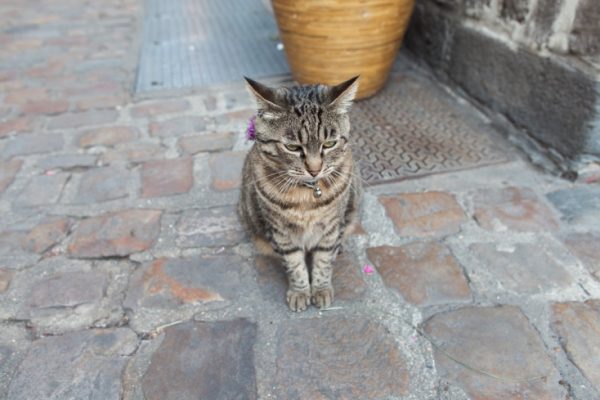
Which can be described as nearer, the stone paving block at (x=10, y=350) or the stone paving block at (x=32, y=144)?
the stone paving block at (x=10, y=350)

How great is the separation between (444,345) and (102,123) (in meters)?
2.66

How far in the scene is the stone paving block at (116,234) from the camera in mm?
2057

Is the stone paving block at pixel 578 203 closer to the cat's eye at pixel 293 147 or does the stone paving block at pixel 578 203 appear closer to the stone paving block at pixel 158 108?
the cat's eye at pixel 293 147

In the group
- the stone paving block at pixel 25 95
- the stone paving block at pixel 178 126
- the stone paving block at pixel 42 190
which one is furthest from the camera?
the stone paving block at pixel 25 95

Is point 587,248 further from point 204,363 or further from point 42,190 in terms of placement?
point 42,190

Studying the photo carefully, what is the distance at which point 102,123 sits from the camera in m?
3.06

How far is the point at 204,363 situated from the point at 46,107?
104 inches

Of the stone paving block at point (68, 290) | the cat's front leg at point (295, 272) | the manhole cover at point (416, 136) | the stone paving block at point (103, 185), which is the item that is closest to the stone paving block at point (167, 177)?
the stone paving block at point (103, 185)

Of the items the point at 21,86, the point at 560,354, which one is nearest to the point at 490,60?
the point at 560,354

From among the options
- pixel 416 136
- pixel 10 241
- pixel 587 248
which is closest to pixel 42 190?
pixel 10 241

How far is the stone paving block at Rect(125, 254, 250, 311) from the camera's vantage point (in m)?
1.81

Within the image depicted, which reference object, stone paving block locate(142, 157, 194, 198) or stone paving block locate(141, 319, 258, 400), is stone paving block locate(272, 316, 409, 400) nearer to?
stone paving block locate(141, 319, 258, 400)

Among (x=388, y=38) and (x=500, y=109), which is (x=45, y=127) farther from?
(x=500, y=109)

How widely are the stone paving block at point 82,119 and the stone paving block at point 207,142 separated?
0.68 m
